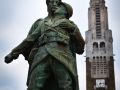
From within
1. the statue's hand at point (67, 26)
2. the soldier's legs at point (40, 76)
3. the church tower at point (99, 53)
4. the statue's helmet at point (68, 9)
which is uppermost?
the church tower at point (99, 53)

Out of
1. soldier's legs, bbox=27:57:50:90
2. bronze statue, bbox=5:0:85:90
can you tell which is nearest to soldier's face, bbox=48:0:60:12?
bronze statue, bbox=5:0:85:90

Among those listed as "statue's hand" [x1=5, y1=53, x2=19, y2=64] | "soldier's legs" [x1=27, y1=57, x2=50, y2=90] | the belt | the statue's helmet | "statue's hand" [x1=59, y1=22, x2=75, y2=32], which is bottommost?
"soldier's legs" [x1=27, y1=57, x2=50, y2=90]

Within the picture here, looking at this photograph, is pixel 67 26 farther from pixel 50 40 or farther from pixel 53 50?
pixel 53 50

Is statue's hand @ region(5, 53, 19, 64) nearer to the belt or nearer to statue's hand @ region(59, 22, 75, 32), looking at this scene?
the belt

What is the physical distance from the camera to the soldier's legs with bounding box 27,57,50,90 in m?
5.84

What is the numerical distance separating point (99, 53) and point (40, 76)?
88180 millimetres

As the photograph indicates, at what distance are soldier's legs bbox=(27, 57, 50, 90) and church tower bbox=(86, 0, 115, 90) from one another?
282ft

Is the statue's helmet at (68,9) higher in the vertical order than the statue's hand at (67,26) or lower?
higher

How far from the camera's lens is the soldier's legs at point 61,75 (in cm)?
587

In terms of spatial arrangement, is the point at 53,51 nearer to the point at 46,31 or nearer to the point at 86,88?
the point at 46,31

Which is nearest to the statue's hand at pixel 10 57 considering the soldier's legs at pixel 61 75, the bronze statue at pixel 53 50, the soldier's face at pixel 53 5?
the bronze statue at pixel 53 50

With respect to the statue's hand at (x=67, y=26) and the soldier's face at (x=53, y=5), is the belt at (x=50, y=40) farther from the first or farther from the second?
the soldier's face at (x=53, y=5)

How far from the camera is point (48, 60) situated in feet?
19.5

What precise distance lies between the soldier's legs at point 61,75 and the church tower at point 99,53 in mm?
85879
